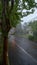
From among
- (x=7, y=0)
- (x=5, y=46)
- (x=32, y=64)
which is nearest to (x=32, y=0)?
(x=7, y=0)

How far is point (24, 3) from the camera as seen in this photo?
10156mm

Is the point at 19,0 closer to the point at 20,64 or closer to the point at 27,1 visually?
the point at 27,1

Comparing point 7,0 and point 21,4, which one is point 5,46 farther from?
point 21,4

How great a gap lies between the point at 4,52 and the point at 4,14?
1.64m

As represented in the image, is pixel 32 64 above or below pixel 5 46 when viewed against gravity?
below

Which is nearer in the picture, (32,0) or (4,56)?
(4,56)

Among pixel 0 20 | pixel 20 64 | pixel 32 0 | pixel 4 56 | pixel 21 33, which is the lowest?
pixel 21 33

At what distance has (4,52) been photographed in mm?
8812

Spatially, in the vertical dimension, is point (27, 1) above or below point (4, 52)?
above

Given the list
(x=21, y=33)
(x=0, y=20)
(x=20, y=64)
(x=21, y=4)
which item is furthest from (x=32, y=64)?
(x=21, y=33)

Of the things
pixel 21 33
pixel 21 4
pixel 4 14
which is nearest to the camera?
pixel 4 14

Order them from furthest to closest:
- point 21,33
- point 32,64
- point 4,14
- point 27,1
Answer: point 21,33 < point 32,64 < point 27,1 < point 4,14

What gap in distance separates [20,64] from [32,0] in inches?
211

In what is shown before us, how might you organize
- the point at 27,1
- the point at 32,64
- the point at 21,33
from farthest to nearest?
the point at 21,33, the point at 32,64, the point at 27,1
